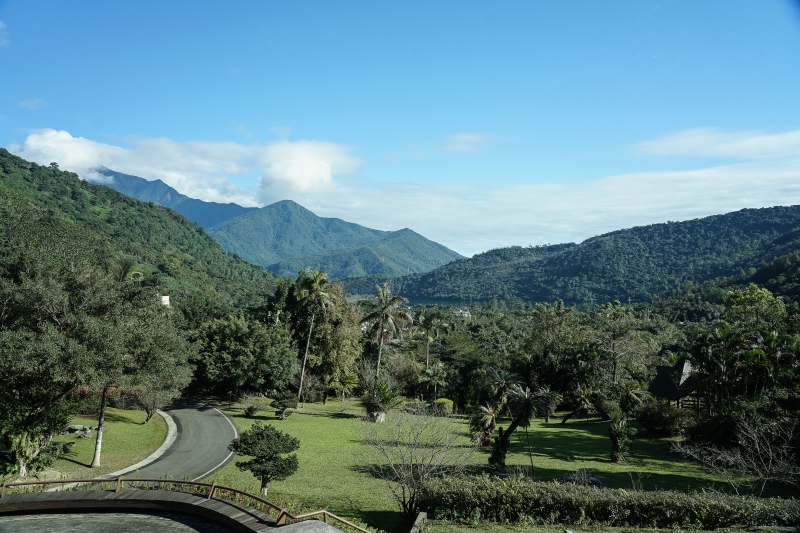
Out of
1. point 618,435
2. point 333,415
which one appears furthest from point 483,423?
point 333,415

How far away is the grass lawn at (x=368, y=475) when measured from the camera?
1800 centimetres

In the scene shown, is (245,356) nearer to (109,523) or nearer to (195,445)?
(195,445)

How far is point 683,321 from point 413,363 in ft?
232

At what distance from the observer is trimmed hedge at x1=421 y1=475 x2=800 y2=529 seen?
1377 centimetres

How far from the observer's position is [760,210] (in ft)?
613

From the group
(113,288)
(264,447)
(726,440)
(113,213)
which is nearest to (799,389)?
(726,440)

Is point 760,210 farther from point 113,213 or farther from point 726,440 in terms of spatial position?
point 113,213

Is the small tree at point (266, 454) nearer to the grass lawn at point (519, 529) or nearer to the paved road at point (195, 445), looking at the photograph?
the paved road at point (195, 445)

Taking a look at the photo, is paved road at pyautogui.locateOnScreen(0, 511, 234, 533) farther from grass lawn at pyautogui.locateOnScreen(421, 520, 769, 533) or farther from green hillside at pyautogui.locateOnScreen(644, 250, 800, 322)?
green hillside at pyautogui.locateOnScreen(644, 250, 800, 322)

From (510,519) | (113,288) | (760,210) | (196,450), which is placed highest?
(760,210)

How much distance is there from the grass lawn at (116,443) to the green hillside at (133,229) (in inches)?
1596

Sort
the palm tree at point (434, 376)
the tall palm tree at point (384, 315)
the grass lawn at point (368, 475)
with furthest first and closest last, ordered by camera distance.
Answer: the palm tree at point (434, 376)
the tall palm tree at point (384, 315)
the grass lawn at point (368, 475)

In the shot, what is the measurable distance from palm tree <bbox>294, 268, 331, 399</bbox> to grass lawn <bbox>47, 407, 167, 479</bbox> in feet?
45.2

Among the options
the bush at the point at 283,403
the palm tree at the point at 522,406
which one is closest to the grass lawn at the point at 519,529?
the palm tree at the point at 522,406
